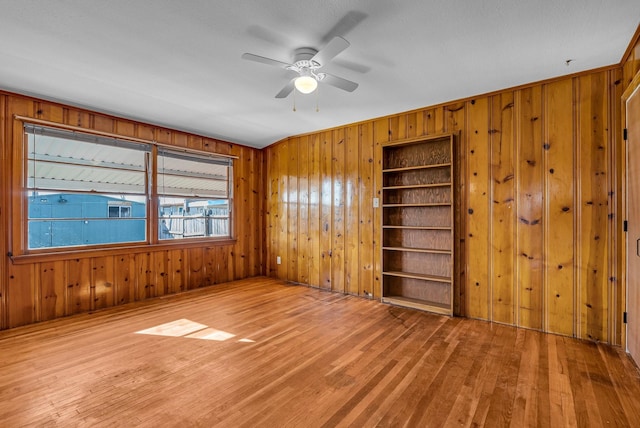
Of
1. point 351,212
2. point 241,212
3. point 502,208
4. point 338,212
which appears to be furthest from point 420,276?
point 241,212

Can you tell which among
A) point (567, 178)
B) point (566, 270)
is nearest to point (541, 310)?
point (566, 270)

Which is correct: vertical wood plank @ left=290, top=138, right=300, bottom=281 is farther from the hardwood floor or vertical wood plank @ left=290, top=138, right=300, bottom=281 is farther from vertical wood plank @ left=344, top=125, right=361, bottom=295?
the hardwood floor

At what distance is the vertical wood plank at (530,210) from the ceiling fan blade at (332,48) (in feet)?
7.09

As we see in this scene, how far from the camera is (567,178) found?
113 inches

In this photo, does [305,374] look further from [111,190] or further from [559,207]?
[111,190]

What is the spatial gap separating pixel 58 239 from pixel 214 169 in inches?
89.1

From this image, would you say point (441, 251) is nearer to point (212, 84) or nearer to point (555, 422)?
point (555, 422)

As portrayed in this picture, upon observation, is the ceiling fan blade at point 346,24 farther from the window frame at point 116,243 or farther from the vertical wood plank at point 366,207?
the window frame at point 116,243

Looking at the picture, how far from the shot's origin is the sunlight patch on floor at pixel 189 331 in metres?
2.89

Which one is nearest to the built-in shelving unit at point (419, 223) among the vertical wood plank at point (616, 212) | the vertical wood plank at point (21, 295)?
the vertical wood plank at point (616, 212)

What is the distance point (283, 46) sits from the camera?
2.35 m

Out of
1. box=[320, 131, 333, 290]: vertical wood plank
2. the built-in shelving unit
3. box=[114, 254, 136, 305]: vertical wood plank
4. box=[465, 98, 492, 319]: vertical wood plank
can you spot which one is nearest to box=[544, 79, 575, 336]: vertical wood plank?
box=[465, 98, 492, 319]: vertical wood plank

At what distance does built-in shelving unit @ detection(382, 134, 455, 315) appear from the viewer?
3.61 metres

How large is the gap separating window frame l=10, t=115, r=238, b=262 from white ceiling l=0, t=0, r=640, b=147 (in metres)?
0.37
